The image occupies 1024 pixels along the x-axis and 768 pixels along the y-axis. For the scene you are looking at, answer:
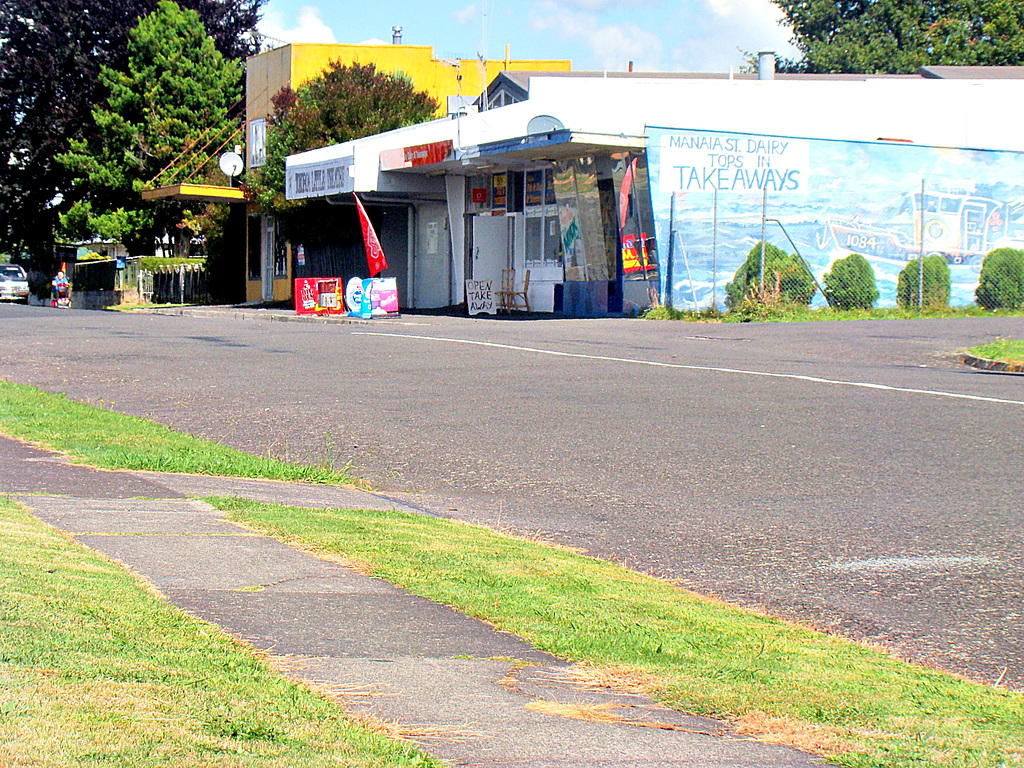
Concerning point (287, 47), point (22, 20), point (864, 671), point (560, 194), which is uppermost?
point (22, 20)

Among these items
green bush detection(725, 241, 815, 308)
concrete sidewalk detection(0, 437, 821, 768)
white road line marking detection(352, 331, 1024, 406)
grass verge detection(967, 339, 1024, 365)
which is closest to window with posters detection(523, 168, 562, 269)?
green bush detection(725, 241, 815, 308)

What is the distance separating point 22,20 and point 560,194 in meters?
34.2

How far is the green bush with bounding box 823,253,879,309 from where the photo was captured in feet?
90.6

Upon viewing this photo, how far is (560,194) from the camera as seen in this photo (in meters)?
30.5

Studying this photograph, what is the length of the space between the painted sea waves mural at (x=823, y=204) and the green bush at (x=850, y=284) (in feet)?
1.16

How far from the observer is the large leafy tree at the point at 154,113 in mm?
50750

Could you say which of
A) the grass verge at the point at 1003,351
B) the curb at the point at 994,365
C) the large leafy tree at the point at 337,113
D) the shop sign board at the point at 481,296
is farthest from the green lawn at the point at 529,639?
the large leafy tree at the point at 337,113

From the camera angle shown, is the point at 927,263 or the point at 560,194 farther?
the point at 560,194

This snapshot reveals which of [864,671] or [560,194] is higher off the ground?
[560,194]

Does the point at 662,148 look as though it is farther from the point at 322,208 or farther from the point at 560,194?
the point at 322,208

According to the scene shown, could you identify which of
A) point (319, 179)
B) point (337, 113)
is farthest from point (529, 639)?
point (337, 113)

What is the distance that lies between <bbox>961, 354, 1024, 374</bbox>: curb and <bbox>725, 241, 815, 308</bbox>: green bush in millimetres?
10383

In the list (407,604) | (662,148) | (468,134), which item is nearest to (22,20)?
(468,134)

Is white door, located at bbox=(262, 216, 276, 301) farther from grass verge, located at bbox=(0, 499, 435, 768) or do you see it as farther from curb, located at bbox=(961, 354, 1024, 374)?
grass verge, located at bbox=(0, 499, 435, 768)
